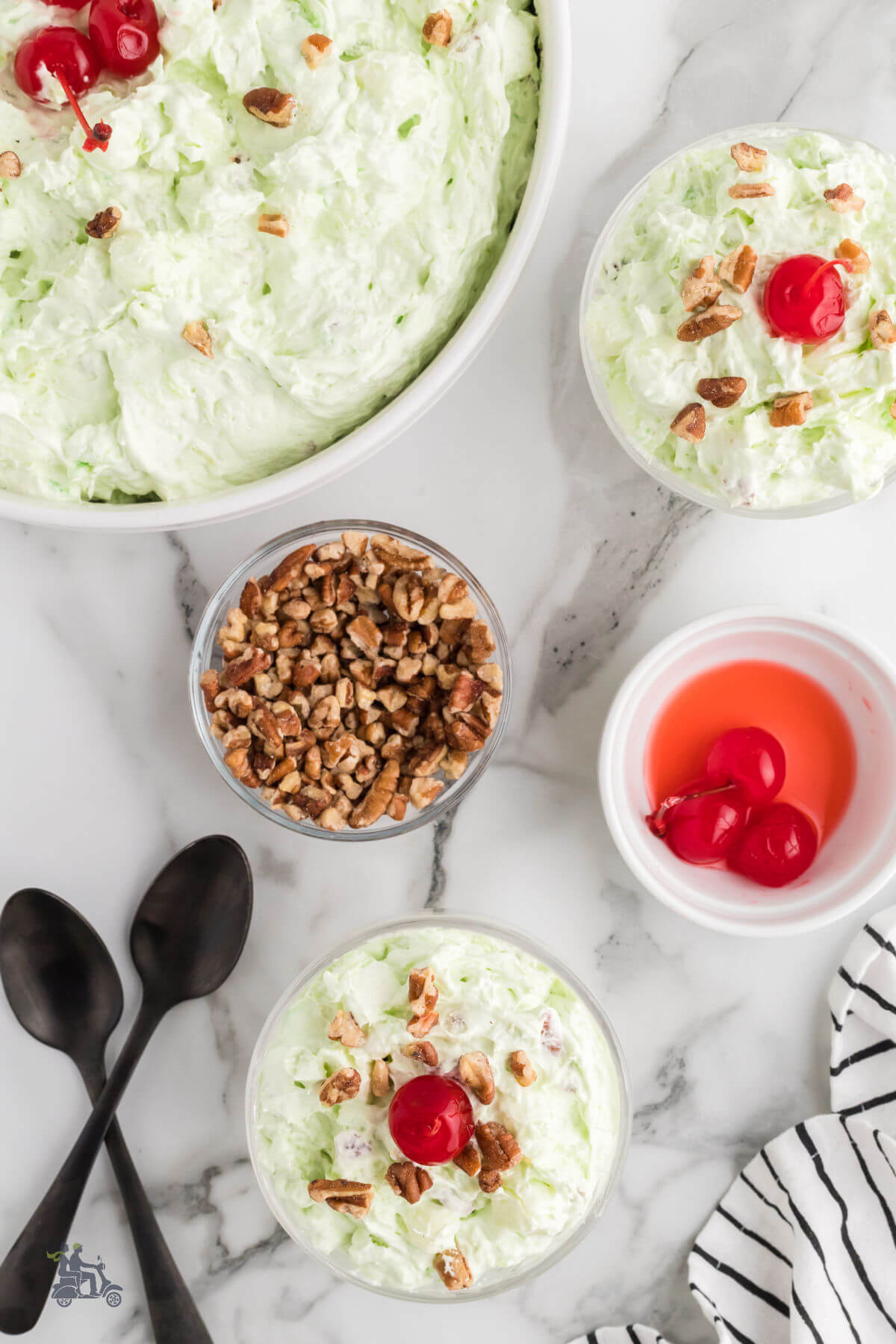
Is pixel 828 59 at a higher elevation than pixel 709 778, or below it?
higher

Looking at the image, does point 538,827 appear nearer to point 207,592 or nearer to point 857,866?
point 857,866

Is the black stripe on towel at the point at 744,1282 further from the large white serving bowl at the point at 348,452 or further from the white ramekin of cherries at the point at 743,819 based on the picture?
the large white serving bowl at the point at 348,452

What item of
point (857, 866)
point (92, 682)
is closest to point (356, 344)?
point (92, 682)

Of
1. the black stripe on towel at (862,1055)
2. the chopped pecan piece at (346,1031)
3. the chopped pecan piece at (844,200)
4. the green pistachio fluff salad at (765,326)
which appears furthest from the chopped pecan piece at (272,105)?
the black stripe on towel at (862,1055)

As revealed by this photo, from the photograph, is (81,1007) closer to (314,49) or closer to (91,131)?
(91,131)

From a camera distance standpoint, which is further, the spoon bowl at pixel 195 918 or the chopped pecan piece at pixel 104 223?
the spoon bowl at pixel 195 918
